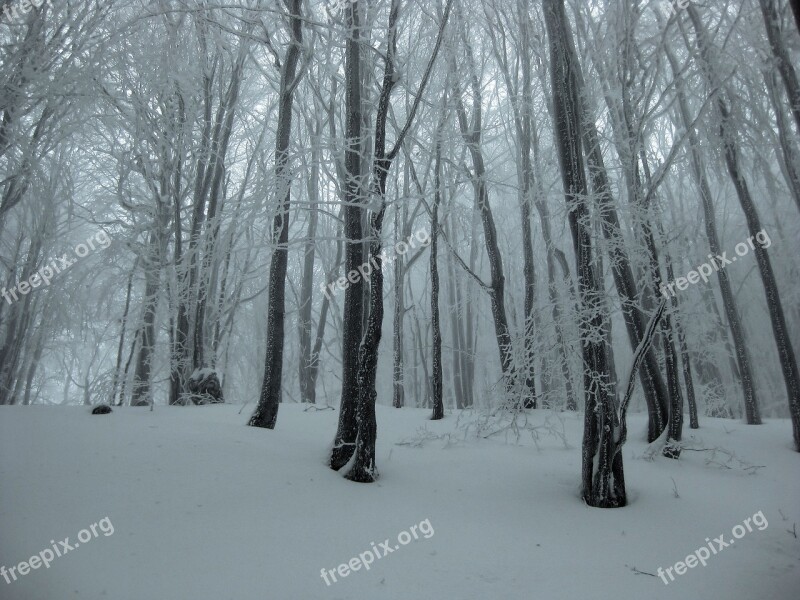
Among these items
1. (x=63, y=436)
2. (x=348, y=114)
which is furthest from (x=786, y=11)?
(x=63, y=436)

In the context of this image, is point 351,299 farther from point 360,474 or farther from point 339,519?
point 339,519

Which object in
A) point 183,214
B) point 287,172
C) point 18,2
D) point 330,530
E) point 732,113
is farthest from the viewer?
point 183,214

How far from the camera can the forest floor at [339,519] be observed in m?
2.49

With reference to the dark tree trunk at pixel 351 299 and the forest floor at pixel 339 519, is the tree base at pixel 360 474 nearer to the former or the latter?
the forest floor at pixel 339 519

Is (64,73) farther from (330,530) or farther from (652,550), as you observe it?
(652,550)

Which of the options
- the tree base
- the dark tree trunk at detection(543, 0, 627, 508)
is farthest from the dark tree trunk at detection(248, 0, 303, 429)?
the dark tree trunk at detection(543, 0, 627, 508)

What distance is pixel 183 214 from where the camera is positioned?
9977 mm

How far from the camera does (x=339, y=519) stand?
3242 millimetres

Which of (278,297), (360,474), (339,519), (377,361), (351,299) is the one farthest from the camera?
(377,361)

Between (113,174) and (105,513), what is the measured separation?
30.8 ft

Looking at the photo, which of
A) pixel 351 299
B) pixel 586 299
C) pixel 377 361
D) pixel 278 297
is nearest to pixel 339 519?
pixel 351 299

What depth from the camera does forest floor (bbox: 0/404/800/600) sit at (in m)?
2.49

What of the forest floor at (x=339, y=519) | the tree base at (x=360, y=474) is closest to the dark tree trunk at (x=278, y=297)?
the forest floor at (x=339, y=519)

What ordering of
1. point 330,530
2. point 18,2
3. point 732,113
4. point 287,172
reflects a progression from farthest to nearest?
point 732,113
point 18,2
point 287,172
point 330,530
